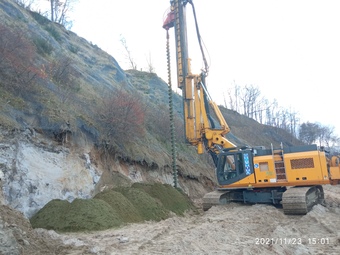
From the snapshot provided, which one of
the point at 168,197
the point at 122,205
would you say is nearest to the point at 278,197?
the point at 168,197

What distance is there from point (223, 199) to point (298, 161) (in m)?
3.47

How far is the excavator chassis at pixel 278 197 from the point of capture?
12.0 m

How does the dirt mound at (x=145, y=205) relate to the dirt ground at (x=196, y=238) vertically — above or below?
above

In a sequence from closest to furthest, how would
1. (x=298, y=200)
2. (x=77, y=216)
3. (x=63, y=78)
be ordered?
(x=77, y=216)
(x=298, y=200)
(x=63, y=78)

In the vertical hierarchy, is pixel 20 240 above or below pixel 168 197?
below

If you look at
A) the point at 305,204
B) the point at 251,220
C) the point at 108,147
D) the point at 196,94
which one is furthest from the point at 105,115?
the point at 305,204

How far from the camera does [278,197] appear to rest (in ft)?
44.7

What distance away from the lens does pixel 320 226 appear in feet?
32.6

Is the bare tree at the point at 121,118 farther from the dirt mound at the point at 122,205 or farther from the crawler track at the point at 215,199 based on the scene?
the crawler track at the point at 215,199

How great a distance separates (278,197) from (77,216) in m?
8.39

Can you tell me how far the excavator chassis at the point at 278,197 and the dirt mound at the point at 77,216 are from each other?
541 cm
